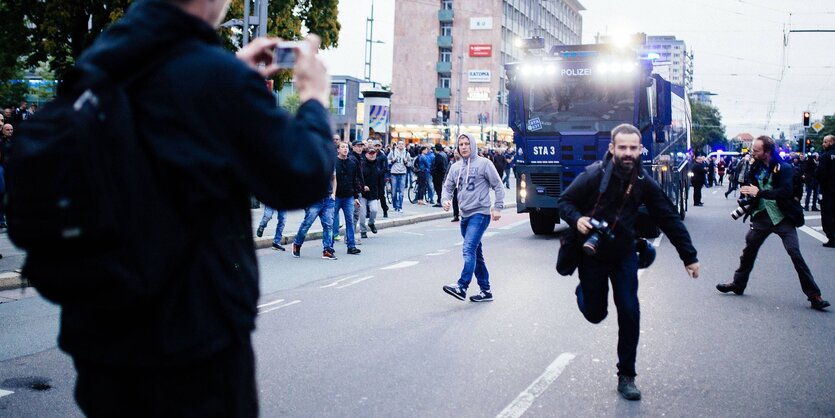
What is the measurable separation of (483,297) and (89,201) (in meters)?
7.71

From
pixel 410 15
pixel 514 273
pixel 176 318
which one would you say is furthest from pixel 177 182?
pixel 410 15

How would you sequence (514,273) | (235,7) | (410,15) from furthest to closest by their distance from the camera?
(410,15) → (235,7) → (514,273)

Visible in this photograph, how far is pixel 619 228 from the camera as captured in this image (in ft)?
18.2

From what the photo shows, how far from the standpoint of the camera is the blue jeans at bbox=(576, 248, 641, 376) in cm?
551

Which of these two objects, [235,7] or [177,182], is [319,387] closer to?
[177,182]

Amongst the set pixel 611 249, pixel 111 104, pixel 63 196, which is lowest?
pixel 611 249

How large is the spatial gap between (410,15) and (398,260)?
3368 inches

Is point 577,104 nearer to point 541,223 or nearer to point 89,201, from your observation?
point 541,223

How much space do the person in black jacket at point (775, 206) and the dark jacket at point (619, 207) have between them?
403cm

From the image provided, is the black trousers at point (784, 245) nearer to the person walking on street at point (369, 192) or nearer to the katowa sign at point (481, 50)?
the person walking on street at point (369, 192)

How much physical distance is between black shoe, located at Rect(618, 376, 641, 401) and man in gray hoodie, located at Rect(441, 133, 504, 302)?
12.2 ft

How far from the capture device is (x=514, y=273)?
1154 cm

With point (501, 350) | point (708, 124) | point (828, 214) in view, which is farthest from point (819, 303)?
point (708, 124)

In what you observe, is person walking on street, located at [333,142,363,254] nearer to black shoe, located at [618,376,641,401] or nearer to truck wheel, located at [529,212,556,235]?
truck wheel, located at [529,212,556,235]
